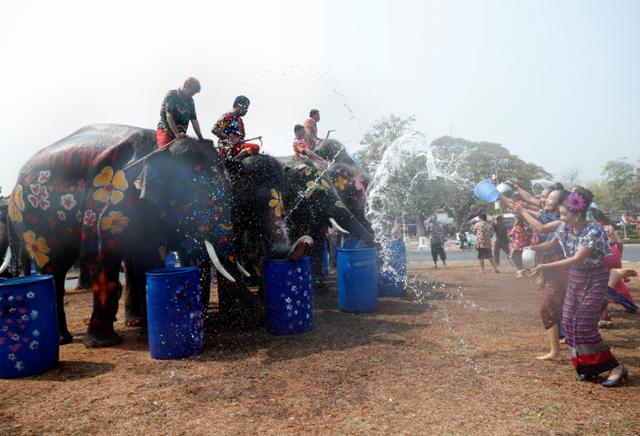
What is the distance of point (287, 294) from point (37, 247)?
11.7 ft

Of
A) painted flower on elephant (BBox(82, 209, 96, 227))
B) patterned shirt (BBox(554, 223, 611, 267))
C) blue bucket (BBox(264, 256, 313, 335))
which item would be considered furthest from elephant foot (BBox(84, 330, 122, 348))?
patterned shirt (BBox(554, 223, 611, 267))

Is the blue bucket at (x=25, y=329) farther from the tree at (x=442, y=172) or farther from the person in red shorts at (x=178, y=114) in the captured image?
the tree at (x=442, y=172)

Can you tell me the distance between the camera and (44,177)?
5.89 m

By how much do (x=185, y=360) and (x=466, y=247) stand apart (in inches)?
→ 902

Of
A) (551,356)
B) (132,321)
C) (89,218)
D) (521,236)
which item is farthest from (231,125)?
(521,236)

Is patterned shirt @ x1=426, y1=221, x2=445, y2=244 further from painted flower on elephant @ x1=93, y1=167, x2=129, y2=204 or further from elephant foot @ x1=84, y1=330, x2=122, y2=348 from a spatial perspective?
elephant foot @ x1=84, y1=330, x2=122, y2=348

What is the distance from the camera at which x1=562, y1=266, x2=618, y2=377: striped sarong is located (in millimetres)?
3777

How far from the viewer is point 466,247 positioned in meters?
25.3

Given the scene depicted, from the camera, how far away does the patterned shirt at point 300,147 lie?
8820 mm

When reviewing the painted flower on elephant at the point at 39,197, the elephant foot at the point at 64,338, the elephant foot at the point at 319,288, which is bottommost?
the elephant foot at the point at 64,338

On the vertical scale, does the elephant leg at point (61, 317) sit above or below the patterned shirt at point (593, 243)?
below

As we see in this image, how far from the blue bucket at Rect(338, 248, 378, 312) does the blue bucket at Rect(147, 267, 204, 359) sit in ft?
8.46

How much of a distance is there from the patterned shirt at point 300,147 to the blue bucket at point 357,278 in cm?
280

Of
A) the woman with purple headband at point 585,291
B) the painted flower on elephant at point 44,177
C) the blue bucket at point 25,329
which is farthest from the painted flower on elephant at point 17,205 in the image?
the woman with purple headband at point 585,291
